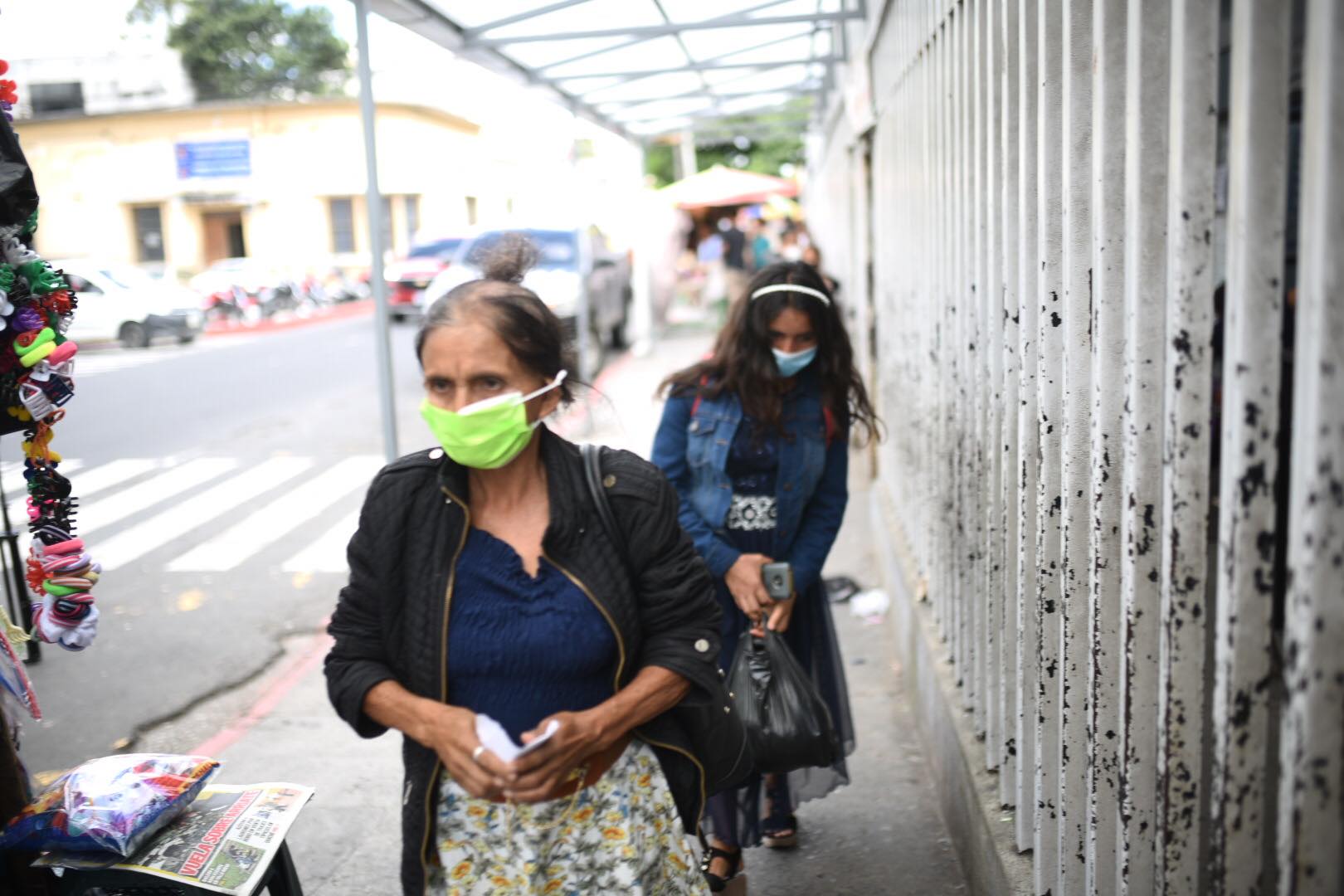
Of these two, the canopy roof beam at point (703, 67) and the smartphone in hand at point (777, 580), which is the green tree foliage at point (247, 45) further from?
the smartphone in hand at point (777, 580)

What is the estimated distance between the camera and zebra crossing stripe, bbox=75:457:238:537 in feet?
28.7

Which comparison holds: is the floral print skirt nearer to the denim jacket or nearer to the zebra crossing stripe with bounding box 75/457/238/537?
the denim jacket

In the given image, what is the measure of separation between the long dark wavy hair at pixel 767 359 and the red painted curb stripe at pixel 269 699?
256 cm

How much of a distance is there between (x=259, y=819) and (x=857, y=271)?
745cm

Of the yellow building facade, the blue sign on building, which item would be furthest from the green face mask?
the blue sign on building

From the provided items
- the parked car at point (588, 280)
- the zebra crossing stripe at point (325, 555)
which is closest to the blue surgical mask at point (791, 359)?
the zebra crossing stripe at point (325, 555)

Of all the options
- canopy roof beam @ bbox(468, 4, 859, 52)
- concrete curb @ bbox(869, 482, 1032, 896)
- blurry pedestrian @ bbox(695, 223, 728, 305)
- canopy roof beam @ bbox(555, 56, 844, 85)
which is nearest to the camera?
concrete curb @ bbox(869, 482, 1032, 896)

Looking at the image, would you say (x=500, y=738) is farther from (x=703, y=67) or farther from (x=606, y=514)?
(x=703, y=67)

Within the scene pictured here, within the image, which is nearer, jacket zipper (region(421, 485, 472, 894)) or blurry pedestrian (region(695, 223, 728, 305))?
jacket zipper (region(421, 485, 472, 894))

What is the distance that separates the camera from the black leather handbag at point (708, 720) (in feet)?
6.88

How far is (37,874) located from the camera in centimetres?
245

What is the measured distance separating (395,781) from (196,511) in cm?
539

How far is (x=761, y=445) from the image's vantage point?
11.2ft

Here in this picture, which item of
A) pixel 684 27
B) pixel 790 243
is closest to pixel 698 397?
pixel 684 27
